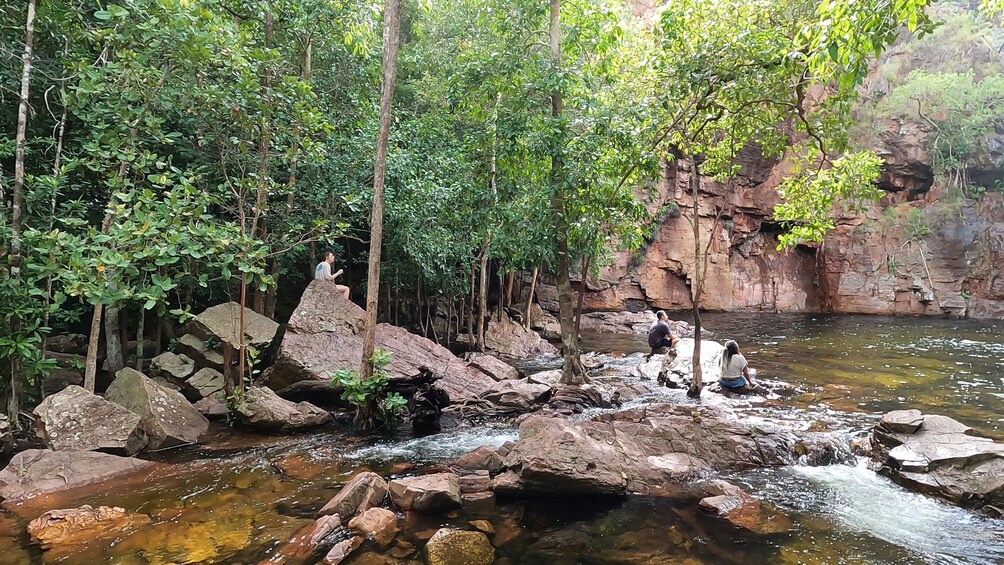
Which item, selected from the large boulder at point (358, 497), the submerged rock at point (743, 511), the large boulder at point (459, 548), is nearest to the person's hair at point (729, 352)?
the submerged rock at point (743, 511)

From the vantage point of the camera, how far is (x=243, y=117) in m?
7.81

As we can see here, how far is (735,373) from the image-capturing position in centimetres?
1049

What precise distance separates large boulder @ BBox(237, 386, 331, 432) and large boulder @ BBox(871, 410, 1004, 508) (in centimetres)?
817

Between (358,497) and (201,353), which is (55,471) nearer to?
(358,497)

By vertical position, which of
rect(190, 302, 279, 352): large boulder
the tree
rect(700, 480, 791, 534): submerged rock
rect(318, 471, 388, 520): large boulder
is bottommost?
rect(700, 480, 791, 534): submerged rock

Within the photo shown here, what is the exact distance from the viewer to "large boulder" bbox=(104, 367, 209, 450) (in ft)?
24.1

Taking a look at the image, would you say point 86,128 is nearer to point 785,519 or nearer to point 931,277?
point 785,519

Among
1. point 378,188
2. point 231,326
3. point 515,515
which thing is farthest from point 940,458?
point 231,326

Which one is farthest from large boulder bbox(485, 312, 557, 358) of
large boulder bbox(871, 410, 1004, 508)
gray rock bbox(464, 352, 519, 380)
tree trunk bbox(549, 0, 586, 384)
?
large boulder bbox(871, 410, 1004, 508)

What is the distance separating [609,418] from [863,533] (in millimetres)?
3646

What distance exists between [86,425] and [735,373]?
10914mm

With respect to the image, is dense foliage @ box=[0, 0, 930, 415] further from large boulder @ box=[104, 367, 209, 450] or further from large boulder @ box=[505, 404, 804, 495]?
large boulder @ box=[505, 404, 804, 495]

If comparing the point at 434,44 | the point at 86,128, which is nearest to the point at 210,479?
the point at 86,128

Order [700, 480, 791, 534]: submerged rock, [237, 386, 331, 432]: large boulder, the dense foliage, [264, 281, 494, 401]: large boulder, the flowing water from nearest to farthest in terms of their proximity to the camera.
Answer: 1. the flowing water
2. [700, 480, 791, 534]: submerged rock
3. the dense foliage
4. [237, 386, 331, 432]: large boulder
5. [264, 281, 494, 401]: large boulder
